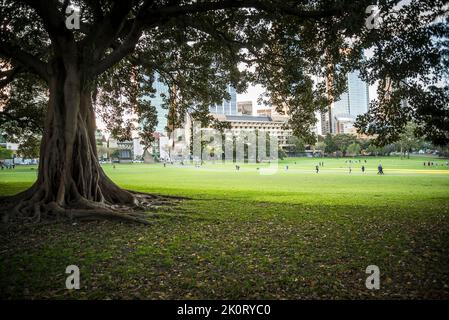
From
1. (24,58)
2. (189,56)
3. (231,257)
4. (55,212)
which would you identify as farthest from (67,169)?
(189,56)

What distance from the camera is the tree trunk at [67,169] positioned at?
10.8m

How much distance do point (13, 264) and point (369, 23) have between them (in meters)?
10.9

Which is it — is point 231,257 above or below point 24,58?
below

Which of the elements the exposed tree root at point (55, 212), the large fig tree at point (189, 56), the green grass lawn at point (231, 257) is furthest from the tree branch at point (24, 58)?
the green grass lawn at point (231, 257)

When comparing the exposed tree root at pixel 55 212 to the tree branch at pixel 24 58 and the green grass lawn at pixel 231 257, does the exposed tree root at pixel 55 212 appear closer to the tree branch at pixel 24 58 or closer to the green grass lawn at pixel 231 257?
the green grass lawn at pixel 231 257

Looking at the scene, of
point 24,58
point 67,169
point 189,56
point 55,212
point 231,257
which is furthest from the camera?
point 189,56

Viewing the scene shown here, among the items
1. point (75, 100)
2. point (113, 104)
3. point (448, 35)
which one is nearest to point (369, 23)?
point (448, 35)

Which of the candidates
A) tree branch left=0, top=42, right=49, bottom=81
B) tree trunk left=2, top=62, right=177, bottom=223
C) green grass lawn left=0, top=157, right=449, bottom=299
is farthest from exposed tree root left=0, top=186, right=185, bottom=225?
tree branch left=0, top=42, right=49, bottom=81

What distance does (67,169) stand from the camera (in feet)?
38.3

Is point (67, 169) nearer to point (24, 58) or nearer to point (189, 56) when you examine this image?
point (24, 58)

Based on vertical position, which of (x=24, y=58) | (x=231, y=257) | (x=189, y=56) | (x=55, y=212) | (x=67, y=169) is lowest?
(x=231, y=257)

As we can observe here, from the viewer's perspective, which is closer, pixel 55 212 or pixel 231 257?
pixel 231 257

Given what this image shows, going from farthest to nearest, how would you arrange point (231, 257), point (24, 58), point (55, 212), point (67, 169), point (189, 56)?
point (189, 56) < point (24, 58) < point (67, 169) < point (55, 212) < point (231, 257)
